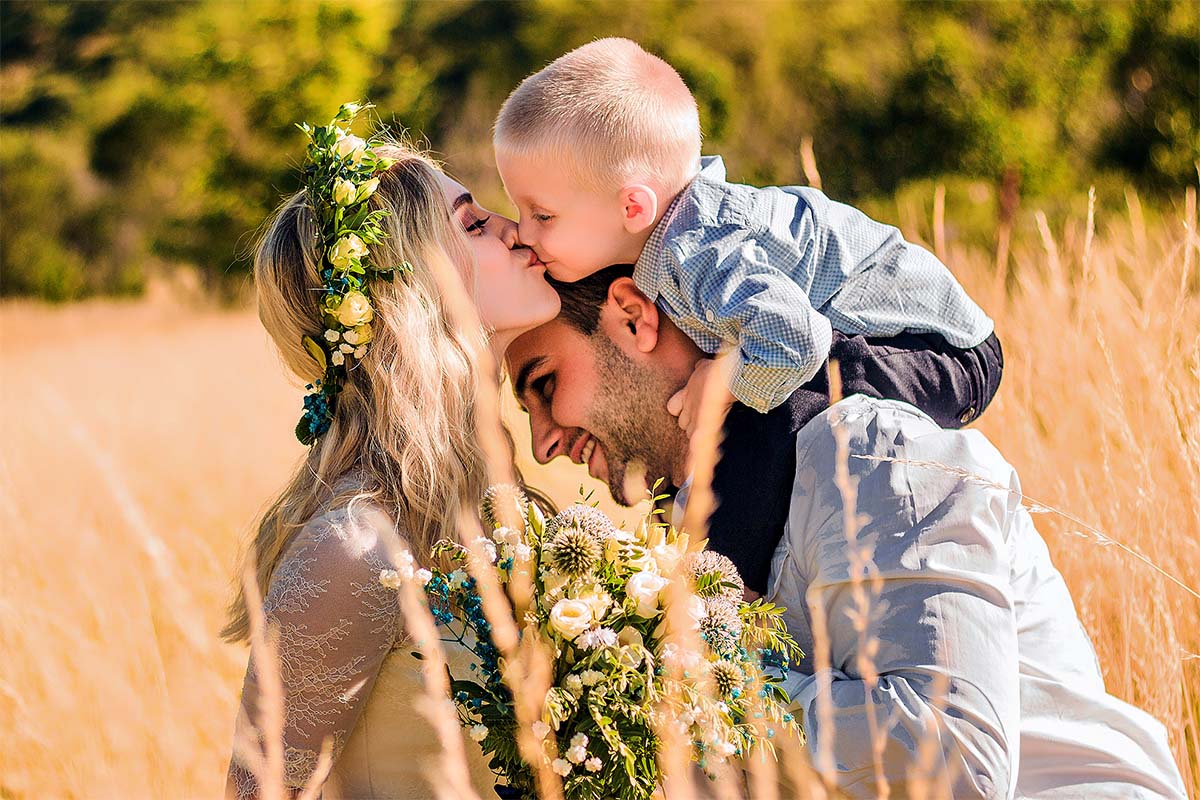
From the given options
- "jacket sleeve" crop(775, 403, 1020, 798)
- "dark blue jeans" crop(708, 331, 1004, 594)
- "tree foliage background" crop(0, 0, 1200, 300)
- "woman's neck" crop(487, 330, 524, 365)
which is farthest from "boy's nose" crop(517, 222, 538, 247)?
"tree foliage background" crop(0, 0, 1200, 300)

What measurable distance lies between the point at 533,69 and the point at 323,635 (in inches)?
1189

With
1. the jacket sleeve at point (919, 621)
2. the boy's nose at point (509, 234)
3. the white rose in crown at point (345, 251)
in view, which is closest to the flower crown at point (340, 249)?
the white rose in crown at point (345, 251)

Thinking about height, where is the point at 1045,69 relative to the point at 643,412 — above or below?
below

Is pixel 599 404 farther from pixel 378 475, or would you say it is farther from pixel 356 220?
pixel 356 220

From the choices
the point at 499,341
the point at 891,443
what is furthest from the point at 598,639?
the point at 499,341

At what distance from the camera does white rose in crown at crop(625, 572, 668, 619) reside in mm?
2189

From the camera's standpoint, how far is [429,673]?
1.90 m

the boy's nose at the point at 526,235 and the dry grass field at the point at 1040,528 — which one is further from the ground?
the boy's nose at the point at 526,235

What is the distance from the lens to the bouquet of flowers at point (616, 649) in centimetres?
215

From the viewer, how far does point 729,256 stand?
129 inches

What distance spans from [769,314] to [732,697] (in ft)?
3.87

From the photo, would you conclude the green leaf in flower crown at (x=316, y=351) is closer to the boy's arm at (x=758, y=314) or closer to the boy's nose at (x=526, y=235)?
the boy's nose at (x=526, y=235)

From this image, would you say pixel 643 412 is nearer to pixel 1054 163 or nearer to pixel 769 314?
pixel 769 314

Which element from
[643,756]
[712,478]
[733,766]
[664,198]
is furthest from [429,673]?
[664,198]
